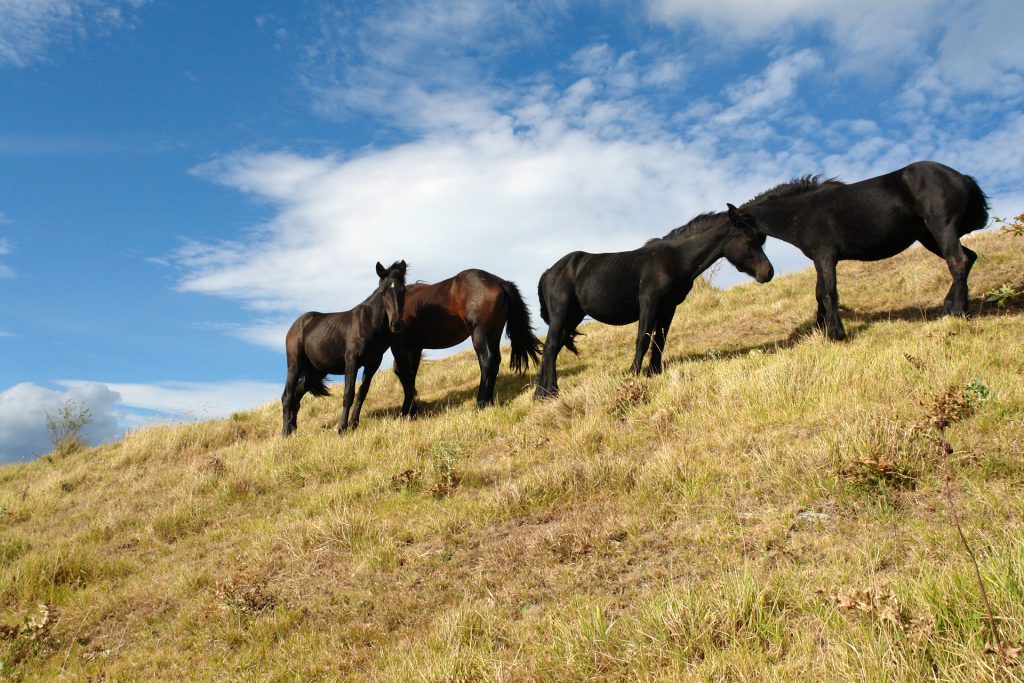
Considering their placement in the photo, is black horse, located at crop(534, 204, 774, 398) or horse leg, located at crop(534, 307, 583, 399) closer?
black horse, located at crop(534, 204, 774, 398)

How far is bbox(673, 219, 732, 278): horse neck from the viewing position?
33.8 feet

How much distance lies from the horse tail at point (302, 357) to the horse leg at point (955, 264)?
38.0 ft

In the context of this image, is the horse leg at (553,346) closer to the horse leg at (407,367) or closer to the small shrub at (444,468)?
the horse leg at (407,367)

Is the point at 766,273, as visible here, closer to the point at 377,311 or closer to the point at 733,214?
the point at 733,214

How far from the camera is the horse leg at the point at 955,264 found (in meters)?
9.22

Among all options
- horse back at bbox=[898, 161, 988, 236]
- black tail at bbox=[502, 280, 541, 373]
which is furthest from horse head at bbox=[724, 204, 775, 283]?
black tail at bbox=[502, 280, 541, 373]

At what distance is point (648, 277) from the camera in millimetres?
A: 10359

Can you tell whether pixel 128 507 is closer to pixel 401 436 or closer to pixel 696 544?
pixel 401 436

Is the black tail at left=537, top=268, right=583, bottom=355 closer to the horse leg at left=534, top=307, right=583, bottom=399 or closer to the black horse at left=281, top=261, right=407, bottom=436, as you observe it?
the horse leg at left=534, top=307, right=583, bottom=399

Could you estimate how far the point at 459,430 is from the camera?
906cm

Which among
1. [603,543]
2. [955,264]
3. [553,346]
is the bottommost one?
[603,543]

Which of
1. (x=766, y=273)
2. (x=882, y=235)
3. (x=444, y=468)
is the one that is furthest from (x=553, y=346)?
(x=882, y=235)

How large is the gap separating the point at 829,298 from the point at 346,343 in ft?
28.5

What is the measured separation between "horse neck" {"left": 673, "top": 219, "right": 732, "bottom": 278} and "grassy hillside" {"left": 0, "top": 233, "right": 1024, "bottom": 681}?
5.30ft
